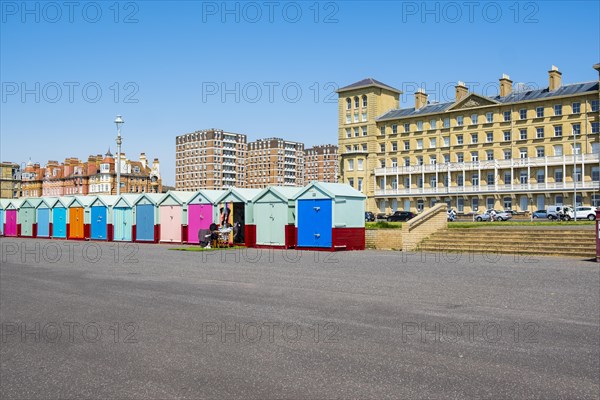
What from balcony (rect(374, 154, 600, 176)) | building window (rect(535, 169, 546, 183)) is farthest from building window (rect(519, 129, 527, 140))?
building window (rect(535, 169, 546, 183))

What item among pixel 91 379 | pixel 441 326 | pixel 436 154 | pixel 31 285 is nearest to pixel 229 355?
pixel 91 379

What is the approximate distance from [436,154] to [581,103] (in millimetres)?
20065

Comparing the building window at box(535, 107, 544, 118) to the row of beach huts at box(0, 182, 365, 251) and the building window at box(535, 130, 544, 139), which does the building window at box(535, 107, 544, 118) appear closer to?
the building window at box(535, 130, 544, 139)

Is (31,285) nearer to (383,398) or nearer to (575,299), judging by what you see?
(383,398)

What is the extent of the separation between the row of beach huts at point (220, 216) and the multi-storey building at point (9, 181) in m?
130

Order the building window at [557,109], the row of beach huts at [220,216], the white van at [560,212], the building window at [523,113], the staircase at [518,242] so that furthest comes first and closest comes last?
the building window at [523,113], the building window at [557,109], the white van at [560,212], the row of beach huts at [220,216], the staircase at [518,242]

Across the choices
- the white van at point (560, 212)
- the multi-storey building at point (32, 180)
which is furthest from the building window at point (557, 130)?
the multi-storey building at point (32, 180)

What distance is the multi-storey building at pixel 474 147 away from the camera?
216 feet

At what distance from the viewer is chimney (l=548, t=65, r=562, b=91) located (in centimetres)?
6875

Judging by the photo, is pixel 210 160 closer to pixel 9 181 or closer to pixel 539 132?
pixel 9 181

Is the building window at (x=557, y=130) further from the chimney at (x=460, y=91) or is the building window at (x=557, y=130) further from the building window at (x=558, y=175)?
the chimney at (x=460, y=91)

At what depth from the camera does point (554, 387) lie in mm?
5457

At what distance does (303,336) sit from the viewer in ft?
25.0

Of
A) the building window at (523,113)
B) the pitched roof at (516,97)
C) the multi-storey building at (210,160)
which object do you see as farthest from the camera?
the multi-storey building at (210,160)
